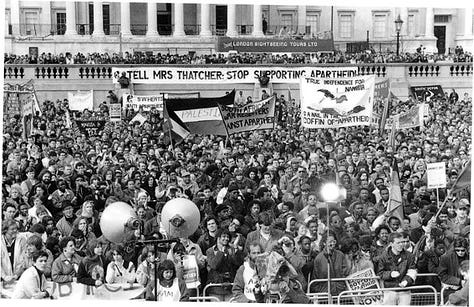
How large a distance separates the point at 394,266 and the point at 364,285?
0.46 meters

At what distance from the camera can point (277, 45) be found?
5456 cm

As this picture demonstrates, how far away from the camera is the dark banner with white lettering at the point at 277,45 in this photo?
178ft

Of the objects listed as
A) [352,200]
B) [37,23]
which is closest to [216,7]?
[37,23]

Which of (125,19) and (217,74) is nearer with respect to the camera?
(217,74)

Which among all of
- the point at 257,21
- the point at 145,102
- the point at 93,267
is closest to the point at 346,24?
the point at 257,21

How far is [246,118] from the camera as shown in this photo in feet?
A: 84.1

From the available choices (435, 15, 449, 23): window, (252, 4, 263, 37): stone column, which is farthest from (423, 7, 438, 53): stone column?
(252, 4, 263, 37): stone column

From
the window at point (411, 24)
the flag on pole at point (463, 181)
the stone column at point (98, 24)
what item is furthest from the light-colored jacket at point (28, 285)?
the window at point (411, 24)

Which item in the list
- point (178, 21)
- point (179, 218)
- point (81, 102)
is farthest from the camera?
point (178, 21)

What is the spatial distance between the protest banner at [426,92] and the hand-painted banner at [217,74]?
4.40 m

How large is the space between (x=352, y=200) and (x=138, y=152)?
26.9 ft

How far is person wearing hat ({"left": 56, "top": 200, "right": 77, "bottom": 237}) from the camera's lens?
17.6m

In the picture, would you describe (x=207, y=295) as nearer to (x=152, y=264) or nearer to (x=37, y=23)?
(x=152, y=264)

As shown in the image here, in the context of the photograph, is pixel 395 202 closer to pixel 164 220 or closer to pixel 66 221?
pixel 164 220
